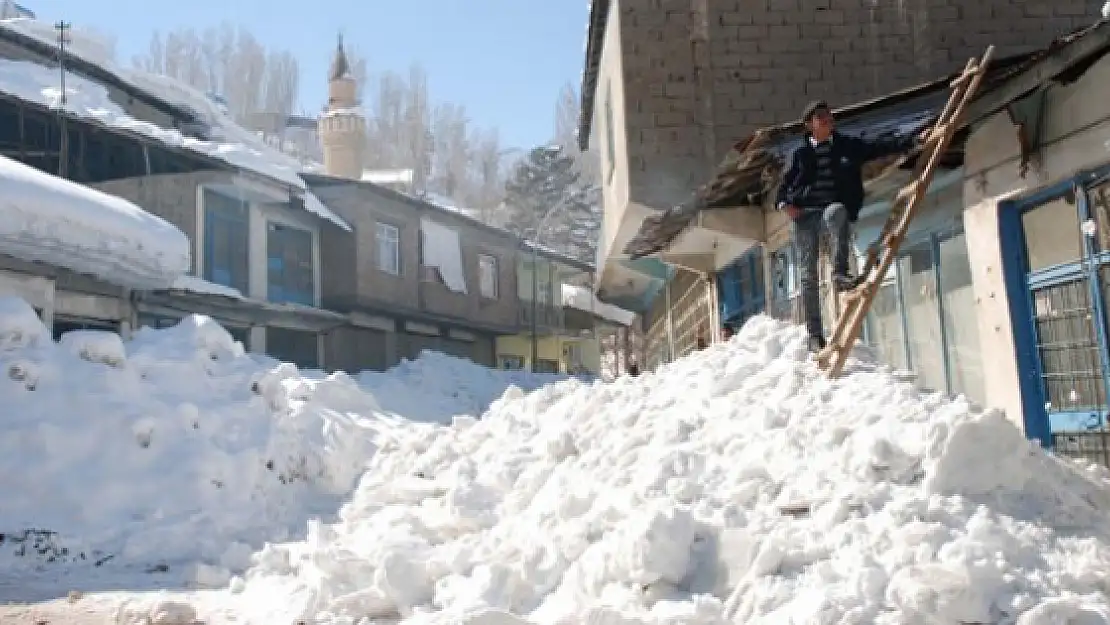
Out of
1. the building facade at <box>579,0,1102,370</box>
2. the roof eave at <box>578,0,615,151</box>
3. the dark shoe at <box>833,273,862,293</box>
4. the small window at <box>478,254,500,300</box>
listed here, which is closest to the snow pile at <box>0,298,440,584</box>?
the dark shoe at <box>833,273,862,293</box>

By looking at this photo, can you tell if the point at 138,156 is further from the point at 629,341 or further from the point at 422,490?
the point at 629,341

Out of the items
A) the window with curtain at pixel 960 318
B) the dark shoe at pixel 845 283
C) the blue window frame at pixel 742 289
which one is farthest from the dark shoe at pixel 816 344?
the blue window frame at pixel 742 289

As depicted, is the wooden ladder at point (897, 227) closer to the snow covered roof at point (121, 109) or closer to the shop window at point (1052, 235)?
the shop window at point (1052, 235)

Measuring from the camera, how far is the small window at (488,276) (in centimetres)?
2786

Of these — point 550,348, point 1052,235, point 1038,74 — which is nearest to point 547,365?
point 550,348

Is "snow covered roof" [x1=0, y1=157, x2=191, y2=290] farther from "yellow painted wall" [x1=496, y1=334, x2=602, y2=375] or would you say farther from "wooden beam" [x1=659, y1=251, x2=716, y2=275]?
"yellow painted wall" [x1=496, y1=334, x2=602, y2=375]

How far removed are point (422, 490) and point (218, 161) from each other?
11.8m

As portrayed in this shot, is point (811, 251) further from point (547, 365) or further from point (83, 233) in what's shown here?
point (547, 365)

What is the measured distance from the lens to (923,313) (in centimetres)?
771

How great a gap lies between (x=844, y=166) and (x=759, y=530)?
2.90m

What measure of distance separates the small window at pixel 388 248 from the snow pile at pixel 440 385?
7.81 feet

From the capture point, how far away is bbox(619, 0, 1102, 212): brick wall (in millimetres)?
11430

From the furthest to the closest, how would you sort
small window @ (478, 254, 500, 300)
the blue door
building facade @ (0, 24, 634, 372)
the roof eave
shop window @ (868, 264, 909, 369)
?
small window @ (478, 254, 500, 300), building facade @ (0, 24, 634, 372), the roof eave, shop window @ (868, 264, 909, 369), the blue door

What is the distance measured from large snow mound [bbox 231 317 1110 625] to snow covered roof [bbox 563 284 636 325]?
2192 centimetres
